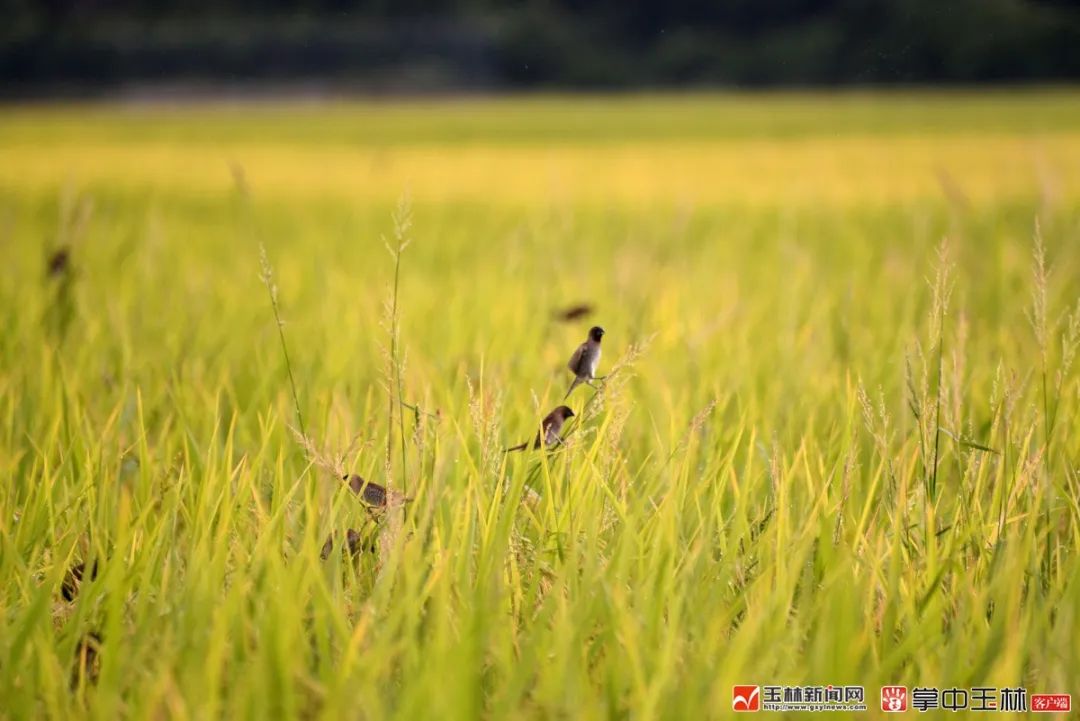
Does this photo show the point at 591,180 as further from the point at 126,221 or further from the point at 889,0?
the point at 126,221

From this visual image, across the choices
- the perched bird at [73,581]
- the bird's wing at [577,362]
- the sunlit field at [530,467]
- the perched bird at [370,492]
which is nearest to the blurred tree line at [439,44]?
the sunlit field at [530,467]

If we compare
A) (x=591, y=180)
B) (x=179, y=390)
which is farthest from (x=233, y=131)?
(x=179, y=390)

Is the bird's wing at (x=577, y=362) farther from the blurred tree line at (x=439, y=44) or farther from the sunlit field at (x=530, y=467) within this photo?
the blurred tree line at (x=439, y=44)

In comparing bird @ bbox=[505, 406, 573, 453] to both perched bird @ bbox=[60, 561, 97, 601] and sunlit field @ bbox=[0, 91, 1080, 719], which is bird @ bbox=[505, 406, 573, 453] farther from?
perched bird @ bbox=[60, 561, 97, 601]

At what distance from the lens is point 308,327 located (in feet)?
9.45

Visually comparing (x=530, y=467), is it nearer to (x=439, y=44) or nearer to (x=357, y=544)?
(x=357, y=544)

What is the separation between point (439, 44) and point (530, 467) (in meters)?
26.3

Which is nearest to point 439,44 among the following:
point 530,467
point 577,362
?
point 530,467

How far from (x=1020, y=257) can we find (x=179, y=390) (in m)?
3.08

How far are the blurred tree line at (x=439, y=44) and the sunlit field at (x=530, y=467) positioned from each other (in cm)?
670

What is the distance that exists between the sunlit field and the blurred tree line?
6.70 m

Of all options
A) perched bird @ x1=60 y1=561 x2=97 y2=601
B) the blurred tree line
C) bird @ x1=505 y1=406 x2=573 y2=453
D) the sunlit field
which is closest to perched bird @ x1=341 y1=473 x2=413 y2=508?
the sunlit field

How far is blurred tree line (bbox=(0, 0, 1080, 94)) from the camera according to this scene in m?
13.2

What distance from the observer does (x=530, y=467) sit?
1.53 m
